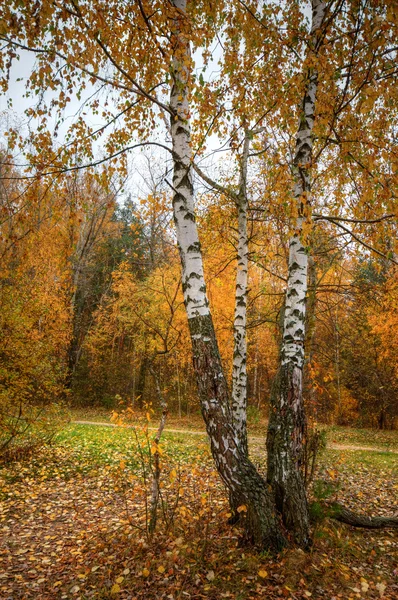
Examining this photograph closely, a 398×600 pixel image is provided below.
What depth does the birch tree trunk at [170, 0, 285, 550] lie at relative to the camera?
3.40 metres

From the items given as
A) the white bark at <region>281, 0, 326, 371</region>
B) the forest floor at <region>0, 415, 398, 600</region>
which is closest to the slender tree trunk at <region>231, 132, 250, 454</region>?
the forest floor at <region>0, 415, 398, 600</region>

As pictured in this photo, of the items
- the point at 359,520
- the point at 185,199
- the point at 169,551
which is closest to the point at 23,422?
the point at 169,551

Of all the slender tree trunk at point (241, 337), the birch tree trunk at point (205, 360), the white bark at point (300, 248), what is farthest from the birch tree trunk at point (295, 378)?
the slender tree trunk at point (241, 337)

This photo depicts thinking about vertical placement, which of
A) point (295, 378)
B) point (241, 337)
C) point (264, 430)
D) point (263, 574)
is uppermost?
point (241, 337)

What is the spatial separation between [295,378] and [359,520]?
201 cm

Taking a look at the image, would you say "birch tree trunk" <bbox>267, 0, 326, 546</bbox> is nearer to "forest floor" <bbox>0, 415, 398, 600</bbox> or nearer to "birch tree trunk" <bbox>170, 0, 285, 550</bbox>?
"birch tree trunk" <bbox>170, 0, 285, 550</bbox>

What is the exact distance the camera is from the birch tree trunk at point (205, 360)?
134 inches

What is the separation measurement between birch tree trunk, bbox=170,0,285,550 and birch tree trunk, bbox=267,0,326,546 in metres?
0.22

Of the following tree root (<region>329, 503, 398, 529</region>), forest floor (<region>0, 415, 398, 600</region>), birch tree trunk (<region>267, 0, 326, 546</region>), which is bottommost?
forest floor (<region>0, 415, 398, 600</region>)

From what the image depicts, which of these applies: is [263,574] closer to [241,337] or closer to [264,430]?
[241,337]

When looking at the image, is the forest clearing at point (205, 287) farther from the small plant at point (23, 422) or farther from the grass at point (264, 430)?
the grass at point (264, 430)

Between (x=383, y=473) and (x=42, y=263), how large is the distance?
1457 centimetres

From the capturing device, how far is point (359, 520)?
4254mm

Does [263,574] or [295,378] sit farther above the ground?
[295,378]
